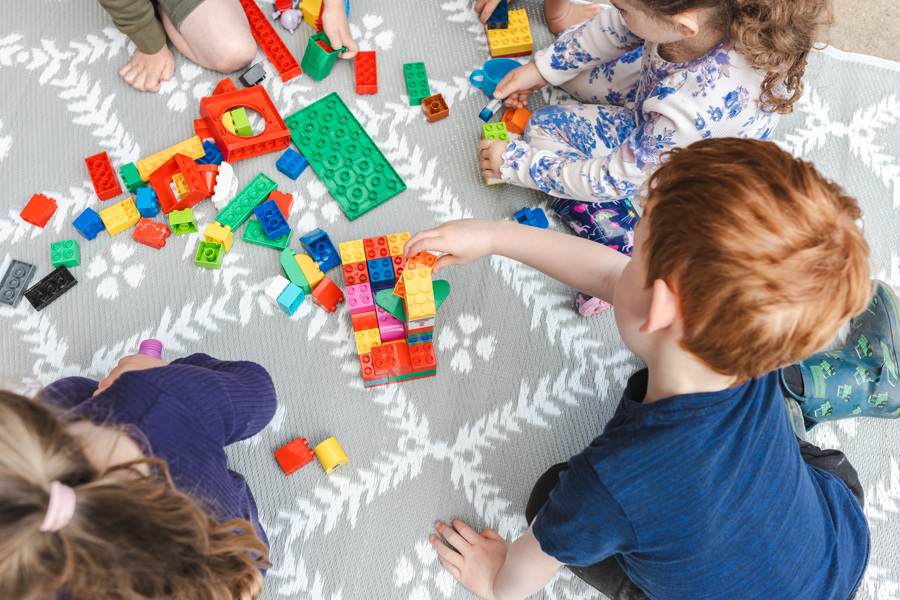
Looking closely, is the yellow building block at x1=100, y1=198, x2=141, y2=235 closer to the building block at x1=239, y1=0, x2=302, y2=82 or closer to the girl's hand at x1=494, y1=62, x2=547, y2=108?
the building block at x1=239, y1=0, x2=302, y2=82

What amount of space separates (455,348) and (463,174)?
1.05 ft

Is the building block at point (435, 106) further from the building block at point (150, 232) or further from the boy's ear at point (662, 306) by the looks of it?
the boy's ear at point (662, 306)

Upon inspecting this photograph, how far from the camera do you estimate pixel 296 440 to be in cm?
88

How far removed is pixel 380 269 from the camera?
0.88 m

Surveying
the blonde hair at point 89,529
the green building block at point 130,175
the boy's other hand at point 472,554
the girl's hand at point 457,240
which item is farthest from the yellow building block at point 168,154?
the boy's other hand at point 472,554

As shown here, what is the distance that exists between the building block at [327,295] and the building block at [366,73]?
1.25 feet

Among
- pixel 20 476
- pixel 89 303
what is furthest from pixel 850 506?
pixel 89 303

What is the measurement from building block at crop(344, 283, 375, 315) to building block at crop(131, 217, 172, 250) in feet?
1.12

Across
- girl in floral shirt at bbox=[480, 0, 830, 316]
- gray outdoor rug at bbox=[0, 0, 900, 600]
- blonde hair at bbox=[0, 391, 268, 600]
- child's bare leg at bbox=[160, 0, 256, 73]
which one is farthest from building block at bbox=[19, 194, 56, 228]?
girl in floral shirt at bbox=[480, 0, 830, 316]

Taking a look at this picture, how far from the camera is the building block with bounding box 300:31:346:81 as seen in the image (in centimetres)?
103

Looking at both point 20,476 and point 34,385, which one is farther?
point 34,385

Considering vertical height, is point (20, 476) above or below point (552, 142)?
above

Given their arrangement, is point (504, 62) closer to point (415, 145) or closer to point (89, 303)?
point (415, 145)

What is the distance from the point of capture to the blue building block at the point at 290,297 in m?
0.93
